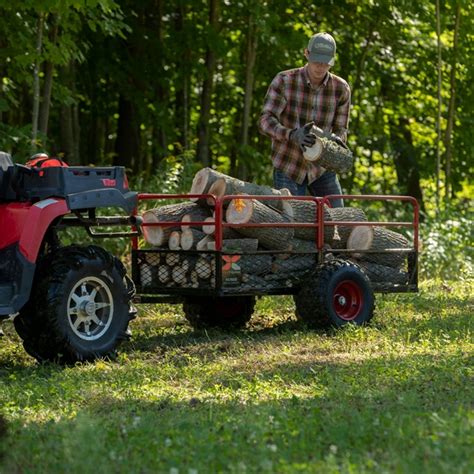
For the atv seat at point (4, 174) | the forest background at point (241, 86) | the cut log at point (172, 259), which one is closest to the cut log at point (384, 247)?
the cut log at point (172, 259)

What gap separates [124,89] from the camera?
1922 centimetres

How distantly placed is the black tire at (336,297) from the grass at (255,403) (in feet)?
0.50

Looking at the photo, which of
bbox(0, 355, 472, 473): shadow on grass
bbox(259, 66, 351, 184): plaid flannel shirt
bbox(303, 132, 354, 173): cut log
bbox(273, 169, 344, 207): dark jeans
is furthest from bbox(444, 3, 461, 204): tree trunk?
bbox(0, 355, 472, 473): shadow on grass

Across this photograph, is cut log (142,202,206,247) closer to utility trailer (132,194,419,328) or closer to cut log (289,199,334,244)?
utility trailer (132,194,419,328)

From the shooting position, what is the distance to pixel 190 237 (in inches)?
373

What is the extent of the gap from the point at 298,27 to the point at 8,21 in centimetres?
771

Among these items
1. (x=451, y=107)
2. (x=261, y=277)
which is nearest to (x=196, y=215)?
(x=261, y=277)

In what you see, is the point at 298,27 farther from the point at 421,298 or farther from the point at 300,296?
the point at 300,296

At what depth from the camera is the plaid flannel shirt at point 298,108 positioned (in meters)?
10.6

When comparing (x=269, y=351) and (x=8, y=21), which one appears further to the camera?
(x=8, y=21)

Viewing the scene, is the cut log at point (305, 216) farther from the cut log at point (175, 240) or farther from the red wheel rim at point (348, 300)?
the cut log at point (175, 240)

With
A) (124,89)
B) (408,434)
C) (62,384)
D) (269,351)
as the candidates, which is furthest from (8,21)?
(408,434)

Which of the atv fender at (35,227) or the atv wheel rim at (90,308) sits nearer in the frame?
the atv fender at (35,227)

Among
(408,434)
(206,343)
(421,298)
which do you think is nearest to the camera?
(408,434)
